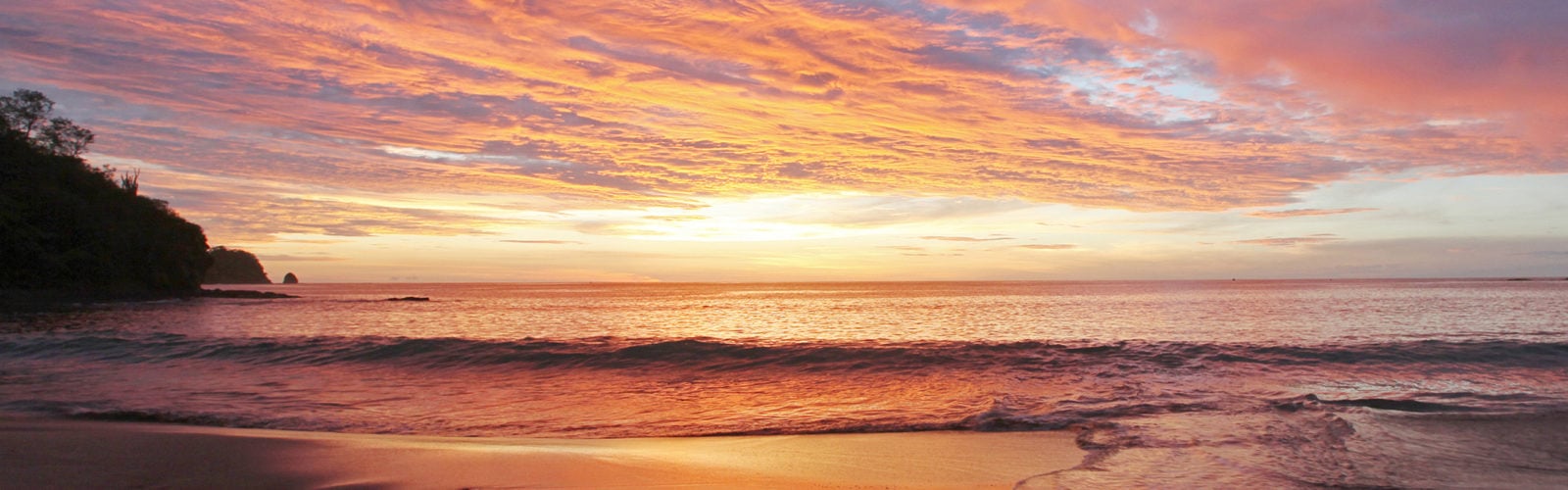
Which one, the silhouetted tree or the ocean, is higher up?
the silhouetted tree

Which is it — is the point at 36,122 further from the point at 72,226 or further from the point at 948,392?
the point at 948,392

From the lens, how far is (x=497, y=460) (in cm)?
757

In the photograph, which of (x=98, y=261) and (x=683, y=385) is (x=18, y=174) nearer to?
(x=98, y=261)

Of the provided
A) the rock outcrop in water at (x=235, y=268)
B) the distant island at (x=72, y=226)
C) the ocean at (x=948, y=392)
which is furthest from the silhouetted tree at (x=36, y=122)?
the rock outcrop in water at (x=235, y=268)

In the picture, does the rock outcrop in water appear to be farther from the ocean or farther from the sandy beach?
the sandy beach

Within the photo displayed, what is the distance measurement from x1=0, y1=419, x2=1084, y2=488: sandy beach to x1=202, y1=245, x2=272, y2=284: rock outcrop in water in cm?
19271

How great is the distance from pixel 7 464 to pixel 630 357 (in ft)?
43.3

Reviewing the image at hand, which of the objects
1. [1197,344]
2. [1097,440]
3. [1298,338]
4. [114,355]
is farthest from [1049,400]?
[114,355]

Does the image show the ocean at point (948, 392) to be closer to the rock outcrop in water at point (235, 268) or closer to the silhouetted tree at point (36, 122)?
the silhouetted tree at point (36, 122)

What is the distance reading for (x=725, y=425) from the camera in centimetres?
1057

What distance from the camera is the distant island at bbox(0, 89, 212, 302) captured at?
170 feet

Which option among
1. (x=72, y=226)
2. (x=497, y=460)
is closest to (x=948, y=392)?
(x=497, y=460)

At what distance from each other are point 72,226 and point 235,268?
142897 millimetres

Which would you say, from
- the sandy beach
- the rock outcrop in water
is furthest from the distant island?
the rock outcrop in water
